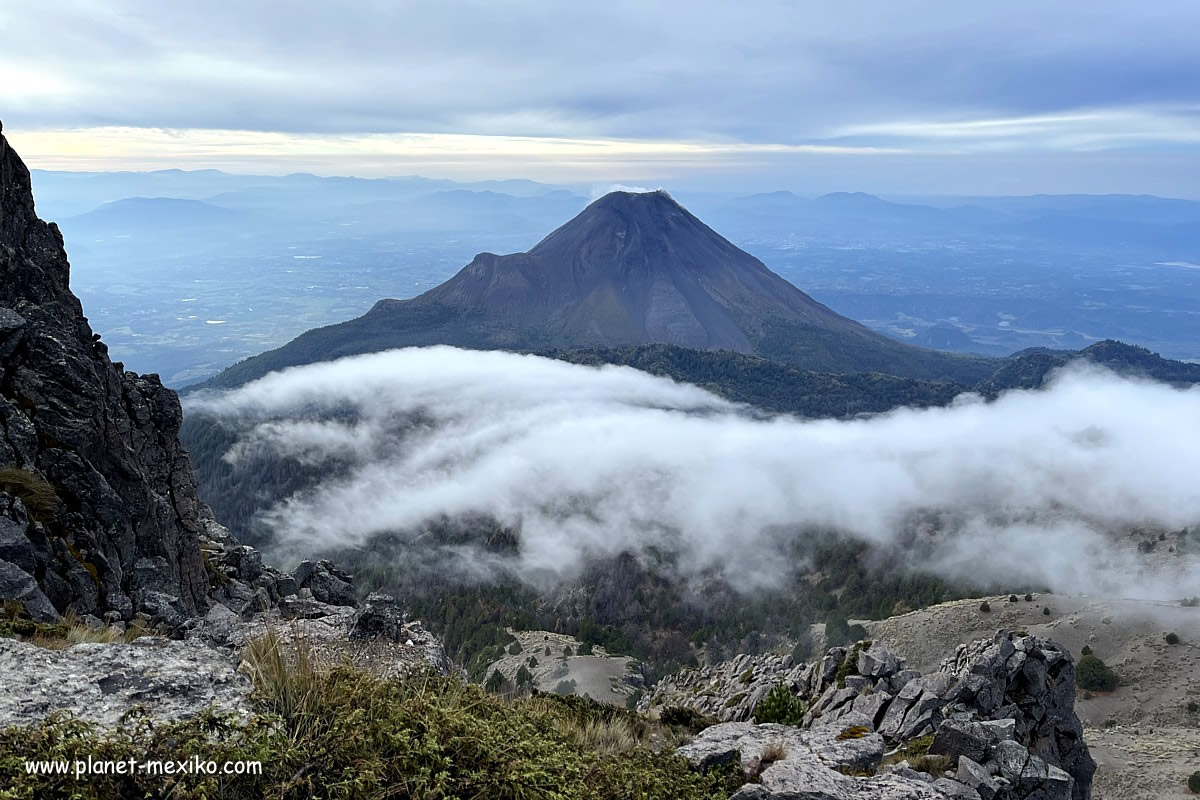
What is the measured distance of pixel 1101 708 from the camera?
56.7 m

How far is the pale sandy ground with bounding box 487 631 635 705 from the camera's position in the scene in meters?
74.4

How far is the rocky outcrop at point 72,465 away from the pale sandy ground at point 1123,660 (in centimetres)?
4743

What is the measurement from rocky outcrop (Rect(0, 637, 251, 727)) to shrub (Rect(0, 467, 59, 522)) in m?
14.8

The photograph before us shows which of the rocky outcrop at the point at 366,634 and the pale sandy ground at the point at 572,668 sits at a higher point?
the rocky outcrop at the point at 366,634

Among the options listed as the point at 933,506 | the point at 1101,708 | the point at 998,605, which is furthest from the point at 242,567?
the point at 933,506

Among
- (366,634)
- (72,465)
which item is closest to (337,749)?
(366,634)

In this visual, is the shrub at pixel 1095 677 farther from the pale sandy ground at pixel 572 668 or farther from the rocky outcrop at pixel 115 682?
the rocky outcrop at pixel 115 682

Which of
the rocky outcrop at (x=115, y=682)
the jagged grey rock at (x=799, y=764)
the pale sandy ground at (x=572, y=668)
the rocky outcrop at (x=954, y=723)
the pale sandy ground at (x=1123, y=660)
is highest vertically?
the rocky outcrop at (x=115, y=682)

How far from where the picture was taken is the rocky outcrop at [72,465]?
57.7 ft

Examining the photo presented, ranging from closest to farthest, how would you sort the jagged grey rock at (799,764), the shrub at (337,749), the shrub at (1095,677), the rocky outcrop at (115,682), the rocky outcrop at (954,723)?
the shrub at (337,749) → the rocky outcrop at (115,682) → the jagged grey rock at (799,764) → the rocky outcrop at (954,723) → the shrub at (1095,677)

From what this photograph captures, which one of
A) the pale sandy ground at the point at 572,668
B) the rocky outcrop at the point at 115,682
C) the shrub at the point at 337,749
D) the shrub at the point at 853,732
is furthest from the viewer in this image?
the pale sandy ground at the point at 572,668

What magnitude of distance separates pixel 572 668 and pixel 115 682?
83.6m

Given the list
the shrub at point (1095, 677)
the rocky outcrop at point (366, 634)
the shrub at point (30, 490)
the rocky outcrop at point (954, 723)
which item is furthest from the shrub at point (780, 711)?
the shrub at point (1095, 677)

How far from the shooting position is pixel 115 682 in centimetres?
637
